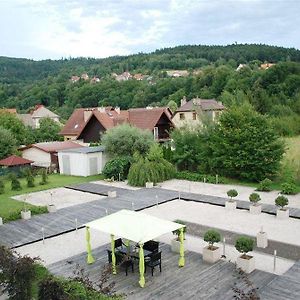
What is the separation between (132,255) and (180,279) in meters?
1.69

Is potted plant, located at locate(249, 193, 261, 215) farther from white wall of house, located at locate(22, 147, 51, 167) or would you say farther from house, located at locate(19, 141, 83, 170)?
white wall of house, located at locate(22, 147, 51, 167)

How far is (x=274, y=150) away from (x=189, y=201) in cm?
717

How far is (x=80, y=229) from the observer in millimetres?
16953

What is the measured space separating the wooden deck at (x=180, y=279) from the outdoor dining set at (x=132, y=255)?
11.3 inches

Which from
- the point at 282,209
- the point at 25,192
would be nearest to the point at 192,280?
the point at 282,209

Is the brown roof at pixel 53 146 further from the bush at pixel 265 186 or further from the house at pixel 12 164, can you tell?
the bush at pixel 265 186

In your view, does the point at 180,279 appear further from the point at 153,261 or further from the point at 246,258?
the point at 246,258

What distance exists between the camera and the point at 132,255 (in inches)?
484

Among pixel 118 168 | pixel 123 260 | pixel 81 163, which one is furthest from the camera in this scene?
pixel 81 163

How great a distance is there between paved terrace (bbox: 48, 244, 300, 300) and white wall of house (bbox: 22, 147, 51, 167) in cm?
2093

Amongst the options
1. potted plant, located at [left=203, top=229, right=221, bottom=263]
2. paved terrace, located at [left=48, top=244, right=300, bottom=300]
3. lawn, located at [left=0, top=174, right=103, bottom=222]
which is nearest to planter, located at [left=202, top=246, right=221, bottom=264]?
potted plant, located at [left=203, top=229, right=221, bottom=263]

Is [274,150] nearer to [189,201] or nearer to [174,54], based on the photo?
[189,201]

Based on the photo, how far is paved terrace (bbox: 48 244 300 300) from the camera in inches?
417

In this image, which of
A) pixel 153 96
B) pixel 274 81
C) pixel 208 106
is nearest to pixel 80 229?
pixel 208 106
